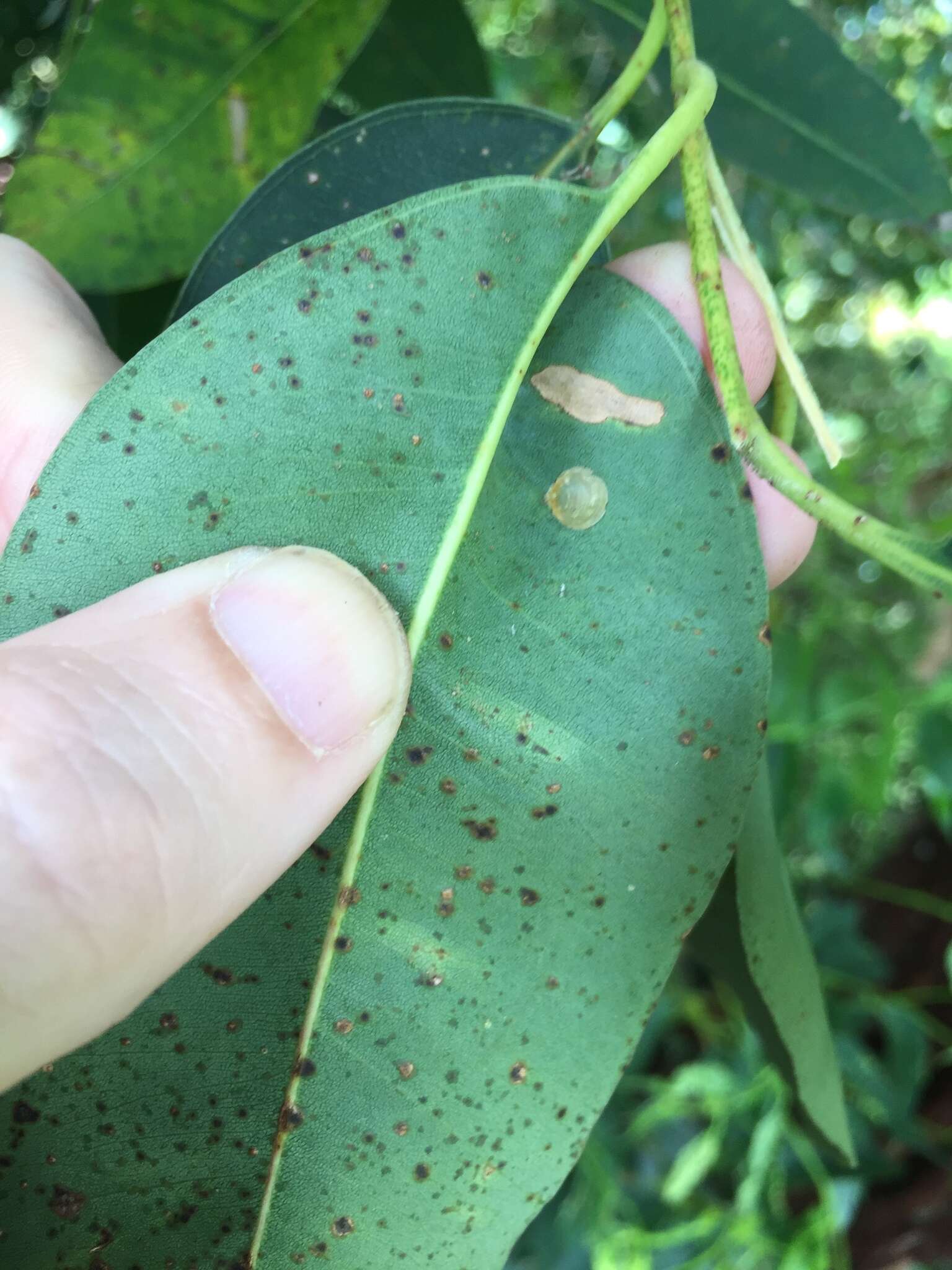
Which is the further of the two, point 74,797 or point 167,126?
point 167,126

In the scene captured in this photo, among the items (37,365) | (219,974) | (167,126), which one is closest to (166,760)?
(219,974)

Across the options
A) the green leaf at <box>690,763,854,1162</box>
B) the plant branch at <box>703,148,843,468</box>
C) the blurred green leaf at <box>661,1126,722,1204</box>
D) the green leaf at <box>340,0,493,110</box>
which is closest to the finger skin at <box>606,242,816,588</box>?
the plant branch at <box>703,148,843,468</box>

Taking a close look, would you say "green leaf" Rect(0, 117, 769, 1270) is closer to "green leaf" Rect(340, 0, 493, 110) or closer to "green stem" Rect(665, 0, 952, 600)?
"green stem" Rect(665, 0, 952, 600)

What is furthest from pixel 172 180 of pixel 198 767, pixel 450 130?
pixel 198 767

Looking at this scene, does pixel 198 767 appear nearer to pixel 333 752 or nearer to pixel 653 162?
pixel 333 752

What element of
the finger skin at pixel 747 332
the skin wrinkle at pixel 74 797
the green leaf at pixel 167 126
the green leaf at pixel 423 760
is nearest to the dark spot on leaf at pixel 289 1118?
the green leaf at pixel 423 760

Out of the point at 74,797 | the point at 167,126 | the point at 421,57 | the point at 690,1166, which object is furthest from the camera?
the point at 690,1166

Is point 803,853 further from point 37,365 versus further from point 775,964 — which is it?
point 37,365
